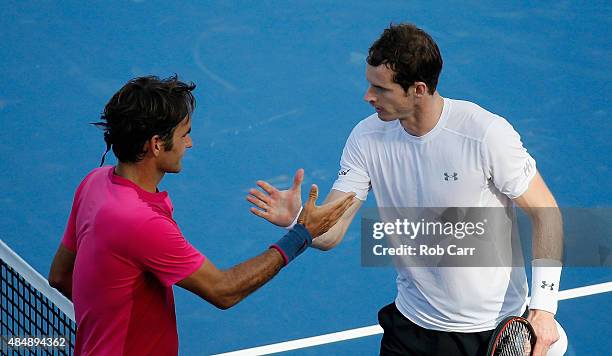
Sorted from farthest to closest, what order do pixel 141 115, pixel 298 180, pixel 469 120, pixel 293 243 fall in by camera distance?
1. pixel 469 120
2. pixel 298 180
3. pixel 293 243
4. pixel 141 115

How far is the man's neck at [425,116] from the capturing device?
4.91 metres

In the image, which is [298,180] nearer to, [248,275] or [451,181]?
[248,275]

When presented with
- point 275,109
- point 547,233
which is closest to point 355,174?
point 547,233

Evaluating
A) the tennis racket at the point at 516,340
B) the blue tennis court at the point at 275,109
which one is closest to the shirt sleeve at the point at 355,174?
the tennis racket at the point at 516,340

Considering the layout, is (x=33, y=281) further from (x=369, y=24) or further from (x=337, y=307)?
(x=369, y=24)

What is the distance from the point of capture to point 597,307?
24.4 feet

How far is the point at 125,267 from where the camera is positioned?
400 cm

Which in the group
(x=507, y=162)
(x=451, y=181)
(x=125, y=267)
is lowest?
(x=125, y=267)

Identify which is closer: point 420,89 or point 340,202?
point 340,202

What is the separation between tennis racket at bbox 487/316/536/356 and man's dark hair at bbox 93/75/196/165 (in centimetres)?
164

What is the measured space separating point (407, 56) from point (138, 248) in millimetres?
1587

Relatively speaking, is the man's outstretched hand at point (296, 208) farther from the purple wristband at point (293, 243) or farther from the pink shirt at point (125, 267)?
the pink shirt at point (125, 267)

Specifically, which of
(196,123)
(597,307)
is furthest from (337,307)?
(196,123)

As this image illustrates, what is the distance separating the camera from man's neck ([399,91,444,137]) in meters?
4.91
